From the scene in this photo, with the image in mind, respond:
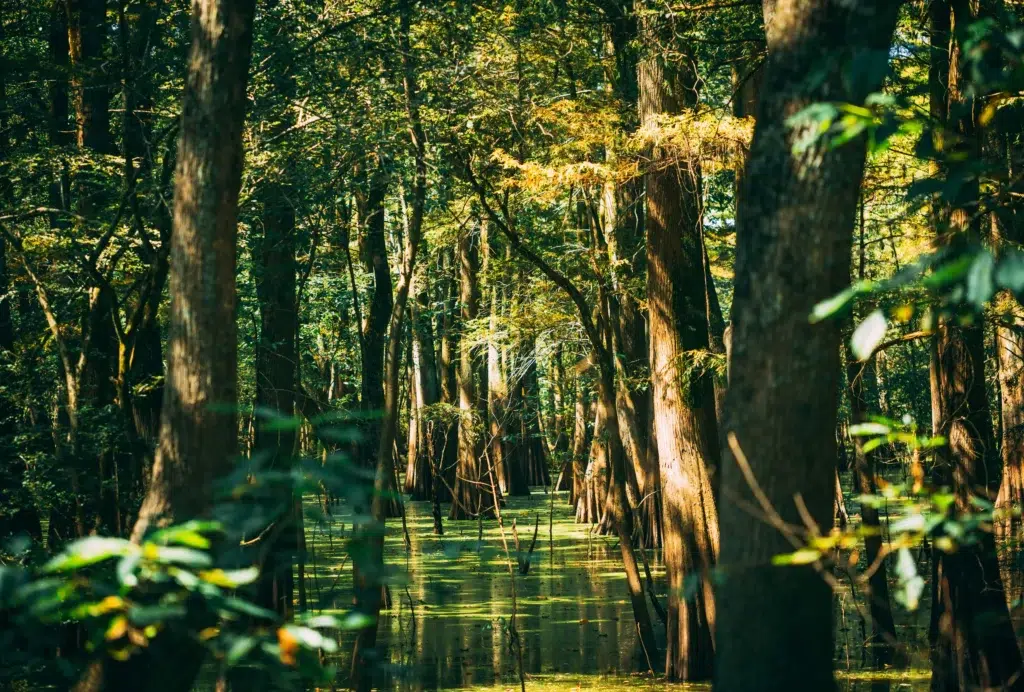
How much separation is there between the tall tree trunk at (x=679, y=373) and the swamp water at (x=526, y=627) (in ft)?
1.77

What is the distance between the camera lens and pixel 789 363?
9.22 ft

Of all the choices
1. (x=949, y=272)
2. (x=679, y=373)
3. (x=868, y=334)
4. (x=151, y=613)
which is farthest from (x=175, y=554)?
(x=679, y=373)

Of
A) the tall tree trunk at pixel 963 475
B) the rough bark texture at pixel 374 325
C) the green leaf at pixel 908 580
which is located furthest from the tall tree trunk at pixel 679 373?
the green leaf at pixel 908 580

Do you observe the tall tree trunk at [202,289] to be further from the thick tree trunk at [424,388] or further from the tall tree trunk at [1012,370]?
the thick tree trunk at [424,388]

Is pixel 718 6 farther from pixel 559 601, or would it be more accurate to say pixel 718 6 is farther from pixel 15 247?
pixel 559 601

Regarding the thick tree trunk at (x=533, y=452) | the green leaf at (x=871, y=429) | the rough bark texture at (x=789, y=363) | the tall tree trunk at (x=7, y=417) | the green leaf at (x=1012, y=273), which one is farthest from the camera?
the thick tree trunk at (x=533, y=452)

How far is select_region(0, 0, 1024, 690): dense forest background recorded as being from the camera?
7.72ft

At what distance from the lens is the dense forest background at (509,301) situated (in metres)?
2.35

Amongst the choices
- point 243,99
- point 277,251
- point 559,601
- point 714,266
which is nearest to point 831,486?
point 243,99

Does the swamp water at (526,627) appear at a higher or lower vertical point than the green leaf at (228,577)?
lower

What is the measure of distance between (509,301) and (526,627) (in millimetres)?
4706

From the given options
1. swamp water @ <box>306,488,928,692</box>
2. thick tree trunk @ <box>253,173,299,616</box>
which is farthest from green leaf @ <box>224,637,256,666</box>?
thick tree trunk @ <box>253,173,299,616</box>

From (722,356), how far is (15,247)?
5414 mm

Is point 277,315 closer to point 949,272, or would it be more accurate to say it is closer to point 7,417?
point 7,417
